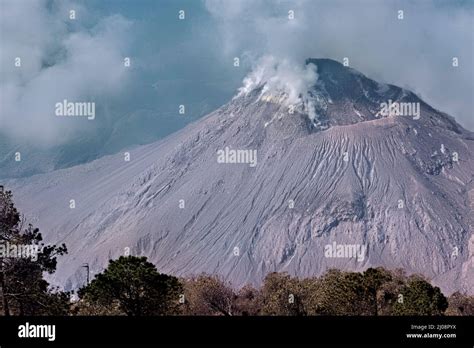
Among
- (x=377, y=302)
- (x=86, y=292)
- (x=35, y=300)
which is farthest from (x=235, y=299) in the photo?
(x=35, y=300)

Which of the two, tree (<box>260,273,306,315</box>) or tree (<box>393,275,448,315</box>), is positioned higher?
tree (<box>260,273,306,315</box>)

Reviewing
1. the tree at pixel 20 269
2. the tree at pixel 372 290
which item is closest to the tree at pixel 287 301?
the tree at pixel 372 290

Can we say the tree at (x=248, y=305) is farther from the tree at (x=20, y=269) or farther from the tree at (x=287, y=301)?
the tree at (x=20, y=269)

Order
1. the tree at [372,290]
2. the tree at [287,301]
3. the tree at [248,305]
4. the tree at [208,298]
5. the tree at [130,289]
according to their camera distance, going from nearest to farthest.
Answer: the tree at [130,289] < the tree at [372,290] < the tree at [287,301] < the tree at [208,298] < the tree at [248,305]

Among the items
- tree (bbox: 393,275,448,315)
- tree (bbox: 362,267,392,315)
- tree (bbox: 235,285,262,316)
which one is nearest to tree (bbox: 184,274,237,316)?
tree (bbox: 235,285,262,316)

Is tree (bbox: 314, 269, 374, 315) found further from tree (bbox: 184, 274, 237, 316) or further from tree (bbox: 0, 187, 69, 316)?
tree (bbox: 0, 187, 69, 316)

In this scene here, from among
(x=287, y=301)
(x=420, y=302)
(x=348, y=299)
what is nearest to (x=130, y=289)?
(x=348, y=299)

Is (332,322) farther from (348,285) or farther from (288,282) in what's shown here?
(288,282)

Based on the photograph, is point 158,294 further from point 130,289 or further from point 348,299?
point 348,299
